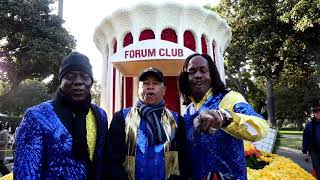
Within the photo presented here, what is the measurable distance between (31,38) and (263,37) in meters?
11.8

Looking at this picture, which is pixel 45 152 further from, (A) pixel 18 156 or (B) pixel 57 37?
(B) pixel 57 37

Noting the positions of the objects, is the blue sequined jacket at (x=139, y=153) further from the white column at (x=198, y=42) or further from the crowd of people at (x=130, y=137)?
the white column at (x=198, y=42)

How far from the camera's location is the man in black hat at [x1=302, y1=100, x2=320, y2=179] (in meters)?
6.33

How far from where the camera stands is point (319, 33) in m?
14.3

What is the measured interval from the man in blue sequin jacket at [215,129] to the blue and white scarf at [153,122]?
0.23 meters

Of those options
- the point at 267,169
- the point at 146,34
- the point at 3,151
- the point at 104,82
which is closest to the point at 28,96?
the point at 3,151

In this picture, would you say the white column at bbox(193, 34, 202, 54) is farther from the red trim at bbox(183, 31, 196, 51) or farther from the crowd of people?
the crowd of people

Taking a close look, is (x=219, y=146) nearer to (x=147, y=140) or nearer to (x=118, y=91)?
(x=147, y=140)

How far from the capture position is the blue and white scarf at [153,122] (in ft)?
7.66

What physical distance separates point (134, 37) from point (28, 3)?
14.5 m

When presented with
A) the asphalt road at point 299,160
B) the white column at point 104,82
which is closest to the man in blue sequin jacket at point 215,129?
the white column at point 104,82

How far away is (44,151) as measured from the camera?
216cm

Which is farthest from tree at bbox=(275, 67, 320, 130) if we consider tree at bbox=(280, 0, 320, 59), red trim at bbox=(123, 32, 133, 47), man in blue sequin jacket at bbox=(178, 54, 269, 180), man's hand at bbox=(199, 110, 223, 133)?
man's hand at bbox=(199, 110, 223, 133)

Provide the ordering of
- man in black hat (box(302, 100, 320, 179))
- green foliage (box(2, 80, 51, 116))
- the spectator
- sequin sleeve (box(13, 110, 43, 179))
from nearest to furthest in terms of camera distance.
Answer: sequin sleeve (box(13, 110, 43, 179))
man in black hat (box(302, 100, 320, 179))
the spectator
green foliage (box(2, 80, 51, 116))
